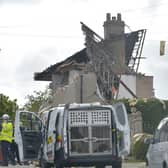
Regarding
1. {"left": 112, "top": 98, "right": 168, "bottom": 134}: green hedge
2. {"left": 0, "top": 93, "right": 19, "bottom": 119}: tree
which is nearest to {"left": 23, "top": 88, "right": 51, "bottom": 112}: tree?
{"left": 0, "top": 93, "right": 19, "bottom": 119}: tree

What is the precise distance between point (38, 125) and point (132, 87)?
1240 inches

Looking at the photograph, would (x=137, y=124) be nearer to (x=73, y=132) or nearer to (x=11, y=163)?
(x=11, y=163)

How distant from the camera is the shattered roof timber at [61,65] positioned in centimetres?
6047

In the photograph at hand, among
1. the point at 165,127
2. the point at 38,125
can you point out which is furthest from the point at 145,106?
the point at 165,127

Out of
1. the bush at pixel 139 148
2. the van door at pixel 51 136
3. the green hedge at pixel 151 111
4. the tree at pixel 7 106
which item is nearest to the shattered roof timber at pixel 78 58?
the tree at pixel 7 106

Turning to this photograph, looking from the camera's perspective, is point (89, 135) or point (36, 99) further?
point (36, 99)

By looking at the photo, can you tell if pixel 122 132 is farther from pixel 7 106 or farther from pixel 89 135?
pixel 7 106

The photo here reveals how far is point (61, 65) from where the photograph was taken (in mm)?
61375

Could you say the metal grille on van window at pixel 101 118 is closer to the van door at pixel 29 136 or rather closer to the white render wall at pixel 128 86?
the van door at pixel 29 136

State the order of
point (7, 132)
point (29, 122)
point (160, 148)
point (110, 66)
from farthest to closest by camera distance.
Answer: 1. point (110, 66)
2. point (7, 132)
3. point (29, 122)
4. point (160, 148)

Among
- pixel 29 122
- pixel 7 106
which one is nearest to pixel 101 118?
pixel 29 122

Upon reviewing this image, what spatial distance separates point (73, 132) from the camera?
21516mm

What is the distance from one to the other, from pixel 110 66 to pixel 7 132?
95.0 feet

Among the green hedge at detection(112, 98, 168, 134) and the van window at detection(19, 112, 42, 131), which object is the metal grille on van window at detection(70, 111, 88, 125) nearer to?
the van window at detection(19, 112, 42, 131)
